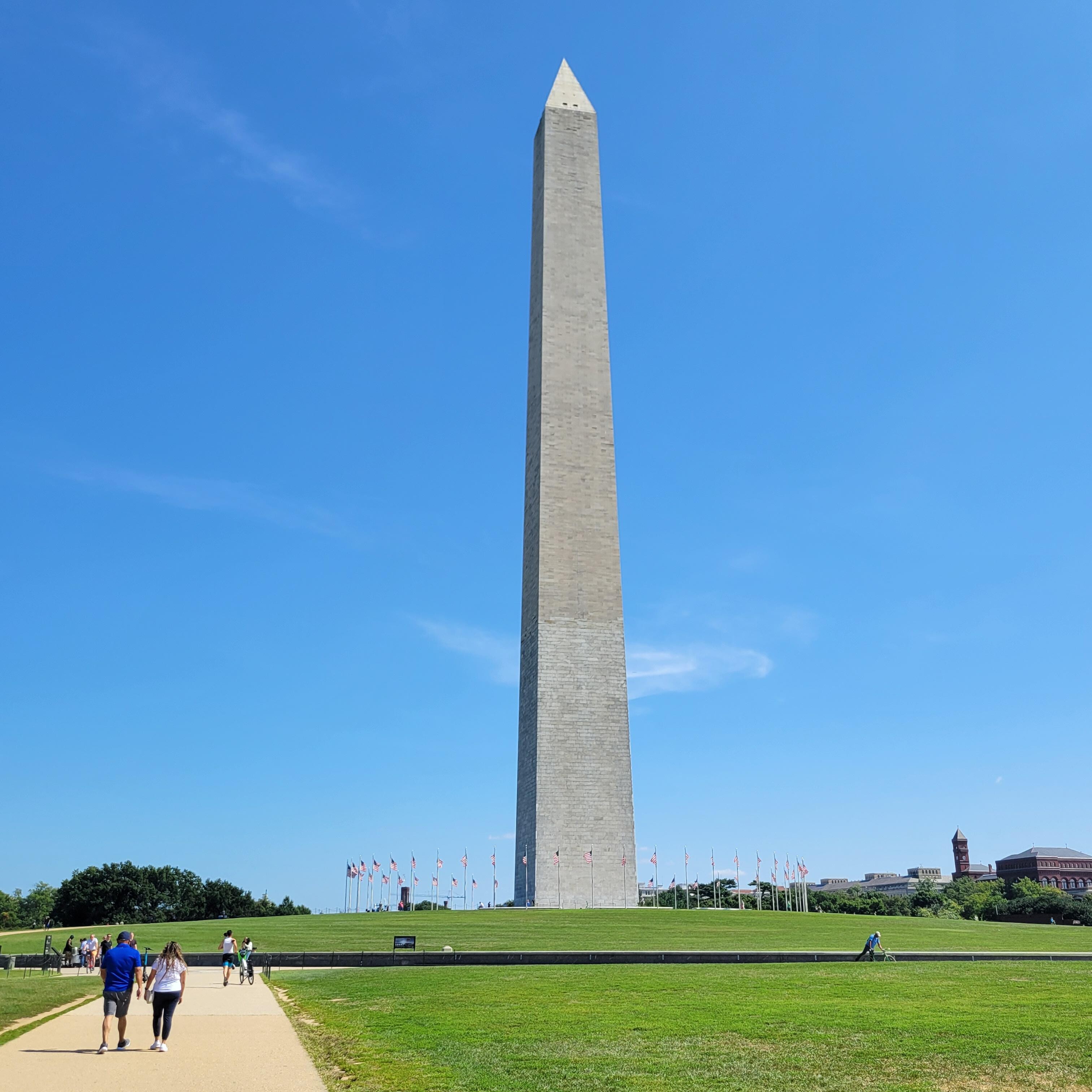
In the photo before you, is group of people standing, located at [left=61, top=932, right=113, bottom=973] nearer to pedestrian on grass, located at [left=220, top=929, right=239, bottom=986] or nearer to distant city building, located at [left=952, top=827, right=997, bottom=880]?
pedestrian on grass, located at [left=220, top=929, right=239, bottom=986]

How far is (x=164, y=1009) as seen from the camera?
45.2 ft

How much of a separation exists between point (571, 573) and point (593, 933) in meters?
20.7

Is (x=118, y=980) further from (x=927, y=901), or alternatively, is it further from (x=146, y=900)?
(x=927, y=901)

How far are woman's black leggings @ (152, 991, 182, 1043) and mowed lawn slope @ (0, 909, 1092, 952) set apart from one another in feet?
62.3

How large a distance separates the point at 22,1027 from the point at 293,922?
97.1 feet

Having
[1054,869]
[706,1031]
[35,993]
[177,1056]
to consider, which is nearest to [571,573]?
[35,993]

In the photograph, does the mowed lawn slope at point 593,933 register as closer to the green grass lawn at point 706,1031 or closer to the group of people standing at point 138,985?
the green grass lawn at point 706,1031

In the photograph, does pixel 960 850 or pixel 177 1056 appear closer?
pixel 177 1056

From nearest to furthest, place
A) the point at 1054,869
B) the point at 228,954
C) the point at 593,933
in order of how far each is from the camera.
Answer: the point at 228,954
the point at 593,933
the point at 1054,869

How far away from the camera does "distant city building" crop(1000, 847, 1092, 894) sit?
149 metres

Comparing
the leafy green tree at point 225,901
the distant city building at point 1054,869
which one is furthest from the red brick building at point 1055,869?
the leafy green tree at point 225,901

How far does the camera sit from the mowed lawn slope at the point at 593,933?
113 feet

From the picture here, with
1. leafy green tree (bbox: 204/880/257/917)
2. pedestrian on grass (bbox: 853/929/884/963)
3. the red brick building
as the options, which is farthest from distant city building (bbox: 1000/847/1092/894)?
pedestrian on grass (bbox: 853/929/884/963)

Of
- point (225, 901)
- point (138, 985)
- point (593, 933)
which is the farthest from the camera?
point (225, 901)
